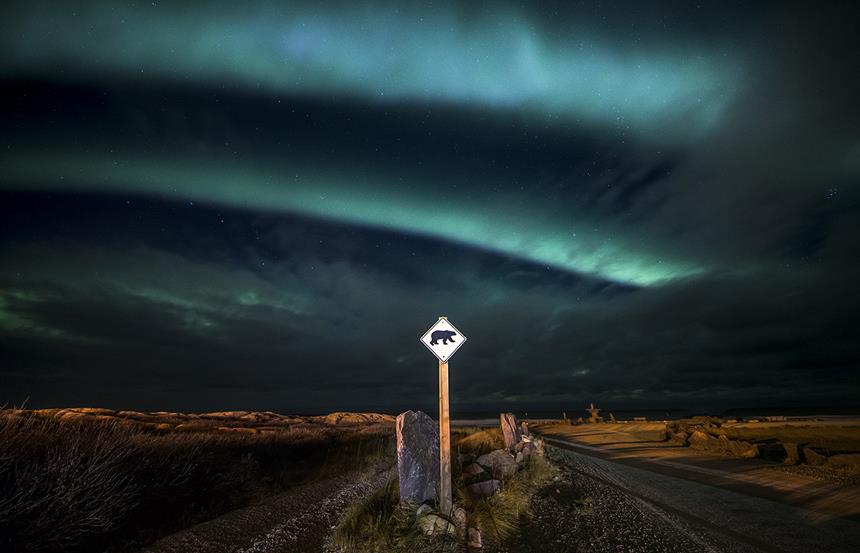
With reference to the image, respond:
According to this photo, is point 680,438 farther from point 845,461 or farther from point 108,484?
point 108,484

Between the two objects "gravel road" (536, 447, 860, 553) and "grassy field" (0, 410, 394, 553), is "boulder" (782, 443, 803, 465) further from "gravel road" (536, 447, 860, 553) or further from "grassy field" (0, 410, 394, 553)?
"grassy field" (0, 410, 394, 553)

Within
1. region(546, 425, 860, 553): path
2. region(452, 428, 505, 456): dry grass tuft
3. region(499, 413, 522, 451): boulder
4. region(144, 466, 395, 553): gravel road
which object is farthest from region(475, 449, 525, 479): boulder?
region(144, 466, 395, 553): gravel road

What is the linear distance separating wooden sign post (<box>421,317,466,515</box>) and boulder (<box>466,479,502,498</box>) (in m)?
1.94

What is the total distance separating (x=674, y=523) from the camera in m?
7.49

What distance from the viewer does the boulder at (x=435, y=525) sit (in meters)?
6.76

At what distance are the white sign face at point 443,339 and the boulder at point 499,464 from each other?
5623mm

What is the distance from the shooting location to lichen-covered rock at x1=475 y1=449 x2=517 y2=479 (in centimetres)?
1147

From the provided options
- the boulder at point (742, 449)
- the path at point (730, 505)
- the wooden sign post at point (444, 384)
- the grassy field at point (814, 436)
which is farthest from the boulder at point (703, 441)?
the wooden sign post at point (444, 384)

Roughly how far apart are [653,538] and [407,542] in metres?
4.26

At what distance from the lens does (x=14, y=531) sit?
6340 mm

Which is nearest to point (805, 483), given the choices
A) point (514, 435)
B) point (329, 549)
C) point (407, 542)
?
point (514, 435)

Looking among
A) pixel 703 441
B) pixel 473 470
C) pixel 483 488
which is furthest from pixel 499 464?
pixel 703 441

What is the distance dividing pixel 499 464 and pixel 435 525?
5.65 meters

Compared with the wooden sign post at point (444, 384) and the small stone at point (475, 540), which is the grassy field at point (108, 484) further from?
the small stone at point (475, 540)
